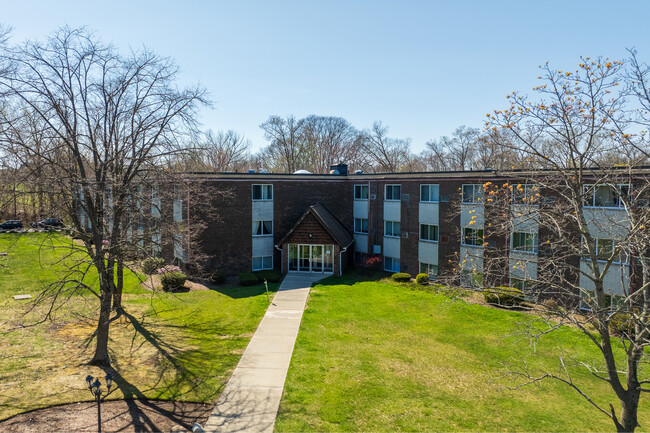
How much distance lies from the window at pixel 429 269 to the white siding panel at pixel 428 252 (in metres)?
0.31

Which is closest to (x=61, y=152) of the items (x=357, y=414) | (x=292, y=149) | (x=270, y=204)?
(x=357, y=414)

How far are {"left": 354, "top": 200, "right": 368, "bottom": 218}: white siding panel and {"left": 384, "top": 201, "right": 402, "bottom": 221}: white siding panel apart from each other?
2000 millimetres

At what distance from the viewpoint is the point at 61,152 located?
14.1m

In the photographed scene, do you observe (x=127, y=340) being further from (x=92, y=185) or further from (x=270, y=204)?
(x=270, y=204)

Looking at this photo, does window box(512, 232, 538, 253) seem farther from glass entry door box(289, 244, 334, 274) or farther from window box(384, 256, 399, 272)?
glass entry door box(289, 244, 334, 274)

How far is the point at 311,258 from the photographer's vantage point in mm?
28672

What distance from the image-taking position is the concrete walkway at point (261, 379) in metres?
10.2

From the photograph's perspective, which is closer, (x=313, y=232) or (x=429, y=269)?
(x=429, y=269)

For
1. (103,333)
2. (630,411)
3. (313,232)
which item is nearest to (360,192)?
(313,232)

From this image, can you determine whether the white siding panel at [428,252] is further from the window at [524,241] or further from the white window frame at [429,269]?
the window at [524,241]

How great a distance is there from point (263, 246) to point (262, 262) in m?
1.24

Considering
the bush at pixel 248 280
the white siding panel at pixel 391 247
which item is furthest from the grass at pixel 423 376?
the white siding panel at pixel 391 247

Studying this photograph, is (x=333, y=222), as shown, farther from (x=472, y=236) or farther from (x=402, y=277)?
(x=472, y=236)

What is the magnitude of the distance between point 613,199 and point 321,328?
15340mm
